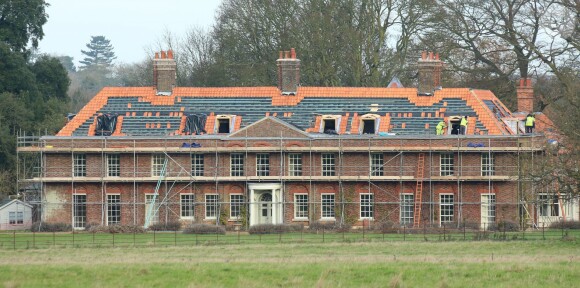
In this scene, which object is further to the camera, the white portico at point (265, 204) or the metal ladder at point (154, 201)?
the white portico at point (265, 204)

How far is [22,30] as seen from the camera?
97.7 m

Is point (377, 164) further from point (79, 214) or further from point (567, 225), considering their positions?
point (79, 214)

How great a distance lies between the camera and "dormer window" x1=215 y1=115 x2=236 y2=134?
2852 inches

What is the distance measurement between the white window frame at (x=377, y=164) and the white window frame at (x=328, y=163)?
1.84 m

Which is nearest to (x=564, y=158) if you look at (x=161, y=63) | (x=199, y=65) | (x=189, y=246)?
(x=189, y=246)

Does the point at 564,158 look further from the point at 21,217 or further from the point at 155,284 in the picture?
the point at 21,217

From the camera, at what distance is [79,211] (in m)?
71.2

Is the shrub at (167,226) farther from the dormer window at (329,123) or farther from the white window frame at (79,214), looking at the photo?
the dormer window at (329,123)

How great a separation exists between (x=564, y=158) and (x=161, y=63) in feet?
83.7

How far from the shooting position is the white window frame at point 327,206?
71.1 m

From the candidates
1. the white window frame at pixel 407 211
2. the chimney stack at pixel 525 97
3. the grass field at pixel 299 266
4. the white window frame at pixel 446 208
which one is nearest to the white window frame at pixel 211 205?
the white window frame at pixel 407 211

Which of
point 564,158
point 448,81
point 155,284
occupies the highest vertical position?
point 448,81

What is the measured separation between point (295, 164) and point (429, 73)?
8.75 m

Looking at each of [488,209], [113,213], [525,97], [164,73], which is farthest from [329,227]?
[525,97]
